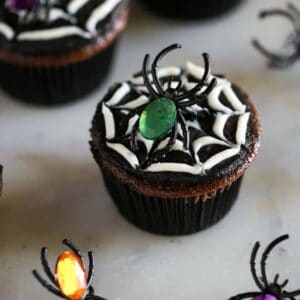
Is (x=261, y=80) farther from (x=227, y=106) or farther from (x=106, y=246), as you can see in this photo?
(x=106, y=246)

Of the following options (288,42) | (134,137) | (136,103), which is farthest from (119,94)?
(288,42)

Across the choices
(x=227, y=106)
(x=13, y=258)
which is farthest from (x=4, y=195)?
(x=227, y=106)

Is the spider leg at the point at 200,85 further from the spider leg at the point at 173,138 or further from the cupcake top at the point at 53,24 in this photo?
the cupcake top at the point at 53,24

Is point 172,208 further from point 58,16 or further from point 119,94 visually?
point 58,16

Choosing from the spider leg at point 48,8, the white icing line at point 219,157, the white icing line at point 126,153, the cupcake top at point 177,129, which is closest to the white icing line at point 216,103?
the cupcake top at point 177,129

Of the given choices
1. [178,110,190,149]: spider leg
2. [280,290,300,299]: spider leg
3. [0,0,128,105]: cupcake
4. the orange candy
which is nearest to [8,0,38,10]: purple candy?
[0,0,128,105]: cupcake
